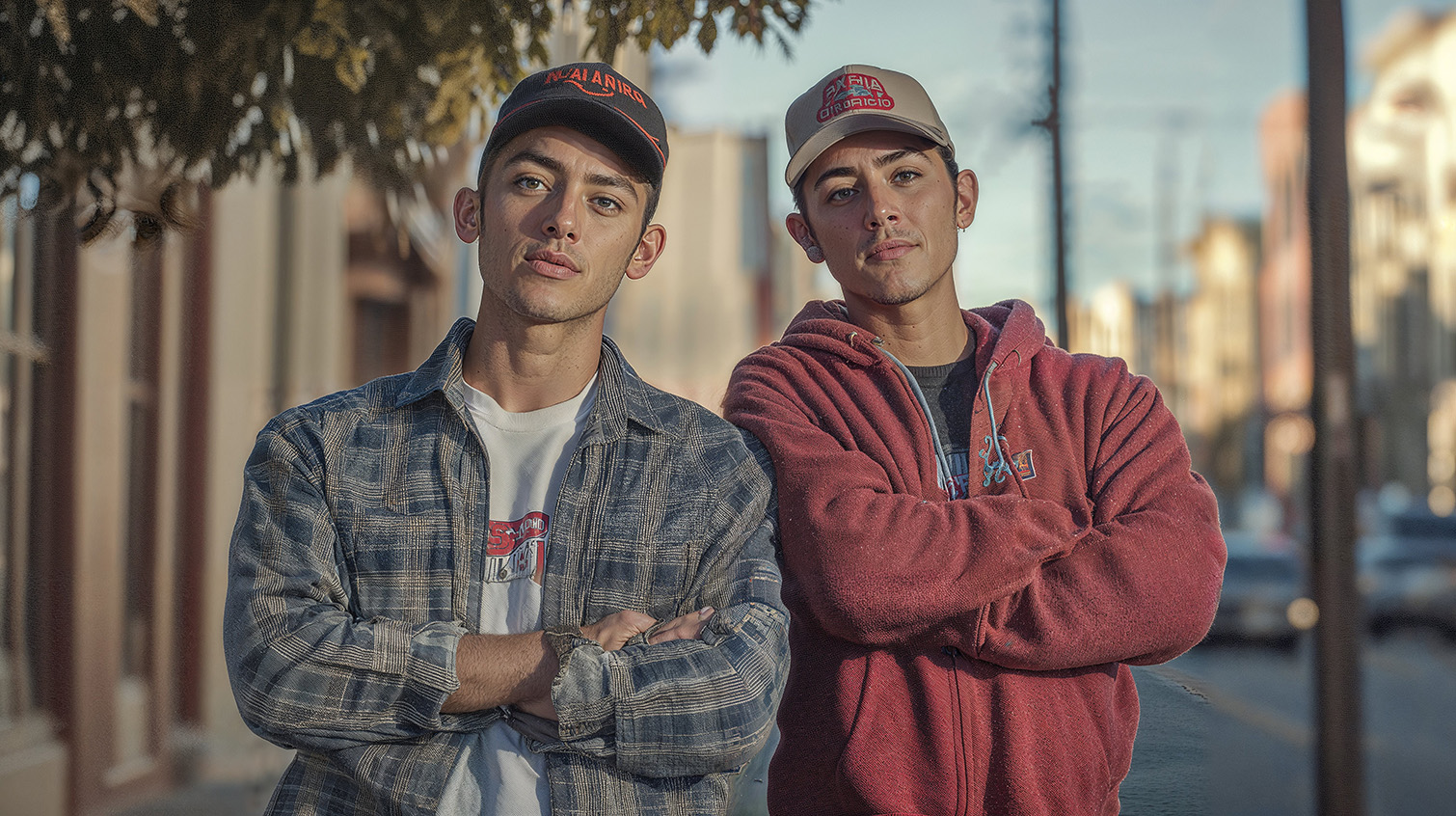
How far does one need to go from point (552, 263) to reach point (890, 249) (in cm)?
67

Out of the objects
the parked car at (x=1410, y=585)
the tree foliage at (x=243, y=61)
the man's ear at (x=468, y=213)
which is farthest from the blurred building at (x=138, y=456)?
the parked car at (x=1410, y=585)

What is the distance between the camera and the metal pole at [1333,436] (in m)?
4.45

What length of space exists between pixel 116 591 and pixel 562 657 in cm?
506

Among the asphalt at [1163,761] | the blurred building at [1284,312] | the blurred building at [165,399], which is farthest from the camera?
the blurred building at [1284,312]

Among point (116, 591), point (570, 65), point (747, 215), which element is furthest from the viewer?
point (747, 215)

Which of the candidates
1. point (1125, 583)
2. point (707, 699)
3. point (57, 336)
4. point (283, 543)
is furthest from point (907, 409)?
point (57, 336)

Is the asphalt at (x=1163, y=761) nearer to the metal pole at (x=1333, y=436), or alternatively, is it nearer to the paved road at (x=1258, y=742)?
the paved road at (x=1258, y=742)

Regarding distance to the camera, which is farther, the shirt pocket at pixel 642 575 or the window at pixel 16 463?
the window at pixel 16 463

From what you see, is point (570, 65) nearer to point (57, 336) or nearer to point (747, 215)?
point (57, 336)

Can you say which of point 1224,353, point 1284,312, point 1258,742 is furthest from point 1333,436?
point 1224,353

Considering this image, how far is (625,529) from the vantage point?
215 cm

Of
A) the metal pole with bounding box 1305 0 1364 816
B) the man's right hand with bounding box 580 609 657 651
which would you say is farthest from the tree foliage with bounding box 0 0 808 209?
the metal pole with bounding box 1305 0 1364 816

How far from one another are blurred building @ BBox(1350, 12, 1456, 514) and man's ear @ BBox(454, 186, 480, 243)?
96.5ft

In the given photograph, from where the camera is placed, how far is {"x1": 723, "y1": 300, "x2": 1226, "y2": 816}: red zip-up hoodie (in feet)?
7.02
